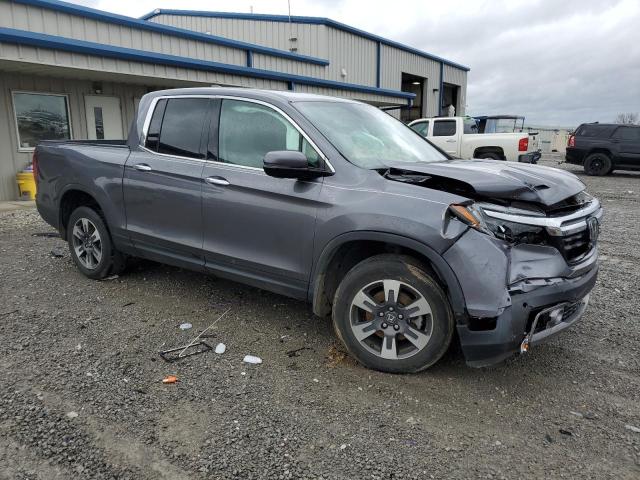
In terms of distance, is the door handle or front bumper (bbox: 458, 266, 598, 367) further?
the door handle

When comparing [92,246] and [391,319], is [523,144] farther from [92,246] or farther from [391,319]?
[391,319]

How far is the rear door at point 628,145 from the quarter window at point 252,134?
17.4 metres

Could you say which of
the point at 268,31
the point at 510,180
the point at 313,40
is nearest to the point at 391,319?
the point at 510,180

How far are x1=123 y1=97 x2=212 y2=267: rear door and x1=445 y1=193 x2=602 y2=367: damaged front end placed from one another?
2220 millimetres

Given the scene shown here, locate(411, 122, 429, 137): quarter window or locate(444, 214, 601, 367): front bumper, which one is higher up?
locate(411, 122, 429, 137): quarter window

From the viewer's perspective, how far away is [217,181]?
3.97 metres

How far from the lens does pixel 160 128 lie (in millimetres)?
4602

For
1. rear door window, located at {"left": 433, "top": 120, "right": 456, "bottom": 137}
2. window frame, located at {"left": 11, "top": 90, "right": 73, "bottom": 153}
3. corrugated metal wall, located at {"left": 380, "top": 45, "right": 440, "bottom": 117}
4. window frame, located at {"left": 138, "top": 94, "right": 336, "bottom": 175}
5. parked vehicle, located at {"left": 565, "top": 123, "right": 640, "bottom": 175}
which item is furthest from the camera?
corrugated metal wall, located at {"left": 380, "top": 45, "right": 440, "bottom": 117}

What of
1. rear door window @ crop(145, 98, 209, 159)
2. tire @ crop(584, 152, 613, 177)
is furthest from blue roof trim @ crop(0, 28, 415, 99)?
tire @ crop(584, 152, 613, 177)

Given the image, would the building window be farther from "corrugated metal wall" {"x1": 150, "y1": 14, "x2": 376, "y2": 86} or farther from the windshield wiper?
the windshield wiper

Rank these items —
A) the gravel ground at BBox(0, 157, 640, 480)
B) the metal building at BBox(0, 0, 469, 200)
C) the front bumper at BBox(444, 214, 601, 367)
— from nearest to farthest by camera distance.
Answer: the gravel ground at BBox(0, 157, 640, 480) < the front bumper at BBox(444, 214, 601, 367) < the metal building at BBox(0, 0, 469, 200)

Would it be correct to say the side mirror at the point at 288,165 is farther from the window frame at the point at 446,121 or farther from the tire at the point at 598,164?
the tire at the point at 598,164

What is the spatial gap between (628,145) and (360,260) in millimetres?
17500

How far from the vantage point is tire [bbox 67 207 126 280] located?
504 cm
